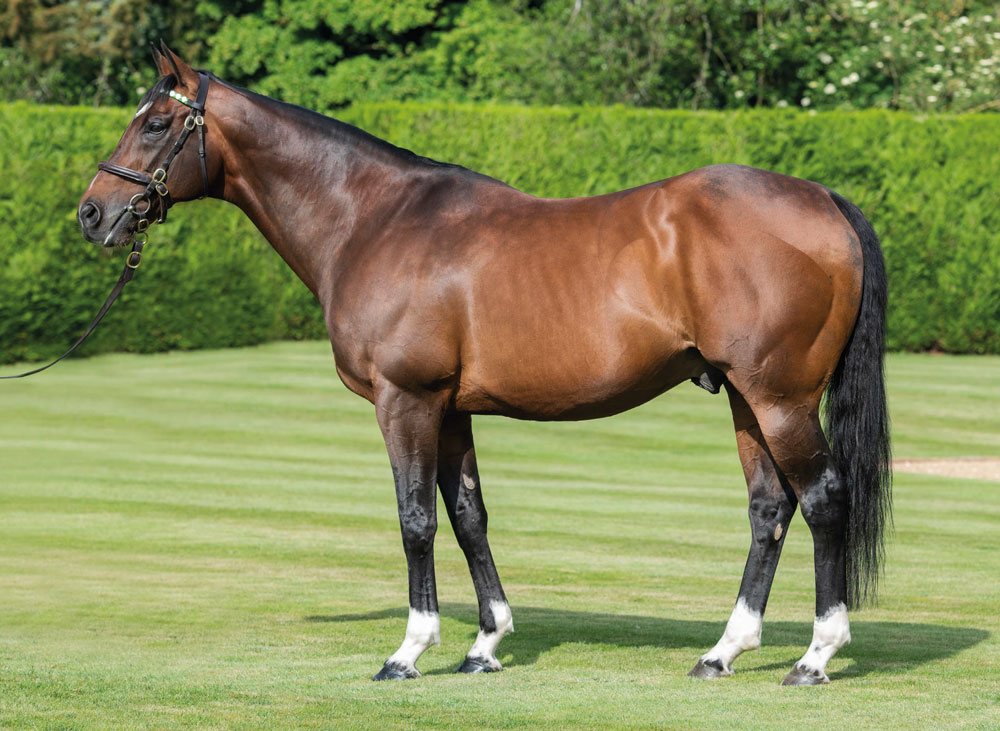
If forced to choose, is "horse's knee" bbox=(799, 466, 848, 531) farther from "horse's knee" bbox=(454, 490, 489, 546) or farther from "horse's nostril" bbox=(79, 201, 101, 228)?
"horse's nostril" bbox=(79, 201, 101, 228)

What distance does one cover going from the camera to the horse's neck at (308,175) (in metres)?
6.50

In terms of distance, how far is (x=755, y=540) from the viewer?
20.8ft

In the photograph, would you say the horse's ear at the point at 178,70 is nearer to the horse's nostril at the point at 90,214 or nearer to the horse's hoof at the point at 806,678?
the horse's nostril at the point at 90,214

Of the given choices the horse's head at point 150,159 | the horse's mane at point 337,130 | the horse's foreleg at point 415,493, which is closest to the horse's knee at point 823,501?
the horse's foreleg at point 415,493

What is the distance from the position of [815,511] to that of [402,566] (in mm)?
3739

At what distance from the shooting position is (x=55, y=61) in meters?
31.5

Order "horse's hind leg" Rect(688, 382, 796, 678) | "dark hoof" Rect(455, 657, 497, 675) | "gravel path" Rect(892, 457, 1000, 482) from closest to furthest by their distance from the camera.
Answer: "horse's hind leg" Rect(688, 382, 796, 678)
"dark hoof" Rect(455, 657, 497, 675)
"gravel path" Rect(892, 457, 1000, 482)

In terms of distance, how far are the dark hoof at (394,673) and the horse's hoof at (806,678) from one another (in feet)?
5.00

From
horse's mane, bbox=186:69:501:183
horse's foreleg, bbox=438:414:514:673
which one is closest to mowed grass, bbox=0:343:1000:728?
horse's foreleg, bbox=438:414:514:673

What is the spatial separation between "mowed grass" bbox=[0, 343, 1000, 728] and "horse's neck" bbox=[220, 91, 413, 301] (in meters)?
1.84

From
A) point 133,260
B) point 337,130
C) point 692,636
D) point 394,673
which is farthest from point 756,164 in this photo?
point 394,673

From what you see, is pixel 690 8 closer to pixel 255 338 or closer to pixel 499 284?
pixel 255 338

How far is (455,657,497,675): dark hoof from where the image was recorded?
249 inches

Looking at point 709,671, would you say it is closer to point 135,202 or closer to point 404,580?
point 404,580
